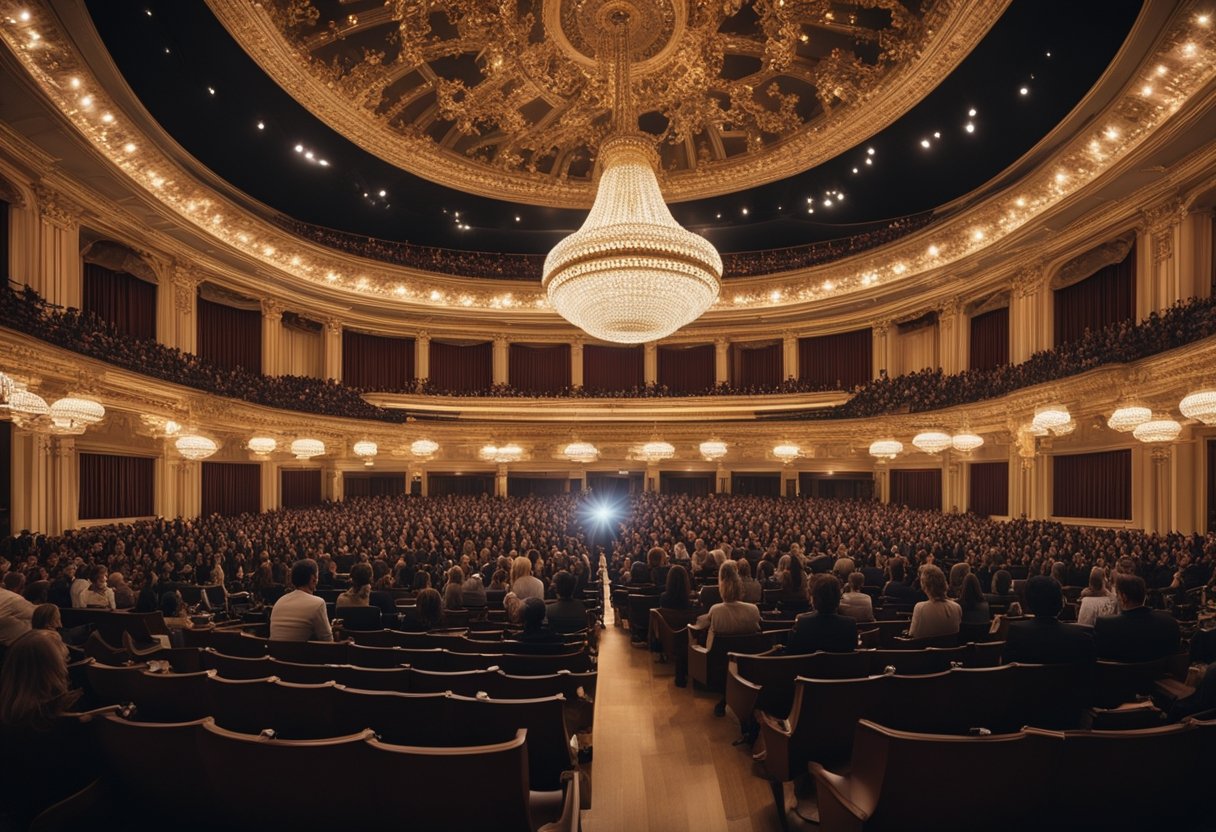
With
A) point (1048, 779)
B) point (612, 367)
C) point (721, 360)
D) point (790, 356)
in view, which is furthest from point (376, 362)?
point (1048, 779)

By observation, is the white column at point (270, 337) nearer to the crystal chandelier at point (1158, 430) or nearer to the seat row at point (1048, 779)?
the seat row at point (1048, 779)

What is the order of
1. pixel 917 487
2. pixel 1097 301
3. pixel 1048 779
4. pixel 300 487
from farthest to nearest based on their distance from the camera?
pixel 300 487
pixel 917 487
pixel 1097 301
pixel 1048 779

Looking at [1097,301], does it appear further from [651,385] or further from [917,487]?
[651,385]

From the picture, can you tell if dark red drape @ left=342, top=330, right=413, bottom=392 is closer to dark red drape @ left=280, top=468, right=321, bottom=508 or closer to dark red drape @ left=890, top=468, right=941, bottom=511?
dark red drape @ left=280, top=468, right=321, bottom=508

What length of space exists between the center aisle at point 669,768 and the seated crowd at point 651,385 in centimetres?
1128

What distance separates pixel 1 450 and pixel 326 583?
9076 millimetres

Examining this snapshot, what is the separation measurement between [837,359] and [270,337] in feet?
72.2

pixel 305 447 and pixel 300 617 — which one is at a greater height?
pixel 305 447

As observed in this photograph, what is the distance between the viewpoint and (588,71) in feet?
48.8

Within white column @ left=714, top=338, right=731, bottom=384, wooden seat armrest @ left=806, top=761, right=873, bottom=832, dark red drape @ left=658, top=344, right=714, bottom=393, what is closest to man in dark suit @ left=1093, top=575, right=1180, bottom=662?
wooden seat armrest @ left=806, top=761, right=873, bottom=832

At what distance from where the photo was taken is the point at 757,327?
2675 cm

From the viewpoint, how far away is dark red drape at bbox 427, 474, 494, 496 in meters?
25.3

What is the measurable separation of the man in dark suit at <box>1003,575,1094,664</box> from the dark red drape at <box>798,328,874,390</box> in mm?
22622

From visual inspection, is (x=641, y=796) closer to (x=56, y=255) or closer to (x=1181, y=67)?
(x=1181, y=67)
